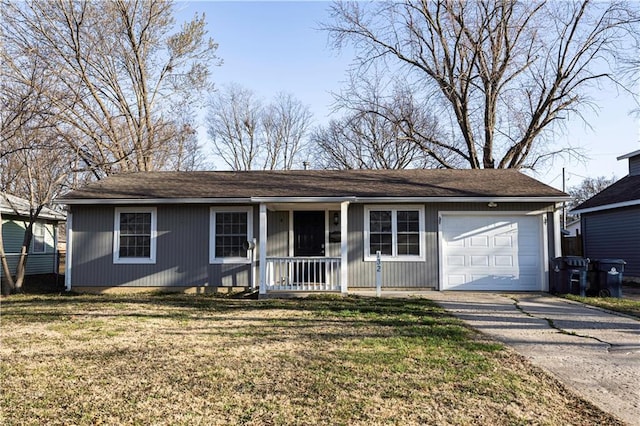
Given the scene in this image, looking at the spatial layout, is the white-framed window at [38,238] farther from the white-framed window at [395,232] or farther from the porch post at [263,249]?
the white-framed window at [395,232]

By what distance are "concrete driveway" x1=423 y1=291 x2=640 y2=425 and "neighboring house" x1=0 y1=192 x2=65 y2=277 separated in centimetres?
1381

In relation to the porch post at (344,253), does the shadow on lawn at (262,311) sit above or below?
below

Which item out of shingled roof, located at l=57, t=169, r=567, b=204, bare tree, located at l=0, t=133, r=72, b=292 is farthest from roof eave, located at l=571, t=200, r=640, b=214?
bare tree, located at l=0, t=133, r=72, b=292

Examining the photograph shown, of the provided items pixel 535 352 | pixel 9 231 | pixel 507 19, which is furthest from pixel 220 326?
pixel 507 19

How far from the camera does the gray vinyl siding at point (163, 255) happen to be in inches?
454

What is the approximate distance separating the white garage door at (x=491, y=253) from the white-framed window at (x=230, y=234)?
5007 mm

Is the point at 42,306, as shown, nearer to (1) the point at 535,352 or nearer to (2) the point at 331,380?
(2) the point at 331,380

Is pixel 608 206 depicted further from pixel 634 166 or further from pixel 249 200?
pixel 249 200

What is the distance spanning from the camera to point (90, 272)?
11766 millimetres

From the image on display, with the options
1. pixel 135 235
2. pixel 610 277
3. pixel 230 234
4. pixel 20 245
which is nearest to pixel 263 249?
pixel 230 234

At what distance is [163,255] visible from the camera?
38.2 feet

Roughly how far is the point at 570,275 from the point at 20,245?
703 inches

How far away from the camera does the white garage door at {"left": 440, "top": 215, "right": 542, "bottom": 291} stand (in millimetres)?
11477

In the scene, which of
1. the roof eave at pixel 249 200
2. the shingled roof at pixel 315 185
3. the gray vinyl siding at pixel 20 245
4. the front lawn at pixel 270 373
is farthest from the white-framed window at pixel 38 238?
the front lawn at pixel 270 373
